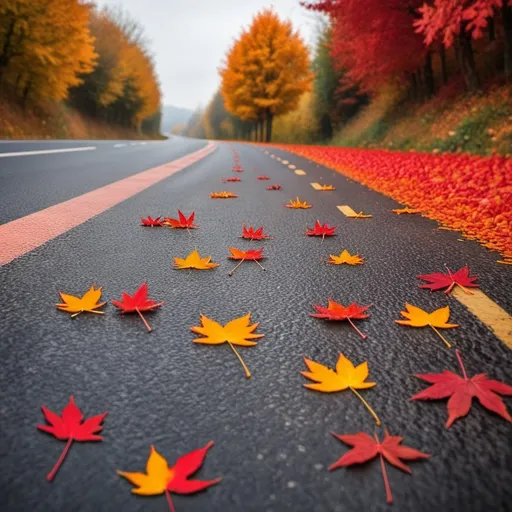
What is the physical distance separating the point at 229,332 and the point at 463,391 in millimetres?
700

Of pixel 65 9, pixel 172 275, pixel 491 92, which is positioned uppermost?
pixel 65 9

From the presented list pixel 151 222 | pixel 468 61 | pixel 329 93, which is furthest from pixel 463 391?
pixel 329 93

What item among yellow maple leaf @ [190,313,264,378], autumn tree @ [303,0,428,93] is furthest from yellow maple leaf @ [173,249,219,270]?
autumn tree @ [303,0,428,93]

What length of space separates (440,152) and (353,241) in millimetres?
10073

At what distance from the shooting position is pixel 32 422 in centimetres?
106

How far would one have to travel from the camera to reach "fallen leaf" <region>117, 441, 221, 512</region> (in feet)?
2.90

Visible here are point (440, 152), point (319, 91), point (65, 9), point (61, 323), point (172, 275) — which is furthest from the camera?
point (319, 91)

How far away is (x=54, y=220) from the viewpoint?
338cm

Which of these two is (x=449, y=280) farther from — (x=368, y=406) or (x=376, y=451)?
(x=376, y=451)

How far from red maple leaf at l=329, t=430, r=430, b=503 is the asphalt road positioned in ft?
0.06

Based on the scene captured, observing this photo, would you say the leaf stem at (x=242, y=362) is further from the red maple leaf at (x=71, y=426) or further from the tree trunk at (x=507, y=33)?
the tree trunk at (x=507, y=33)

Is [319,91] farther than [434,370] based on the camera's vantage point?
Yes

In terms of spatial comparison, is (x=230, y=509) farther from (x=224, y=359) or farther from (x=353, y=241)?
(x=353, y=241)

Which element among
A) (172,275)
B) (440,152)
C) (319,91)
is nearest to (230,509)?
(172,275)
